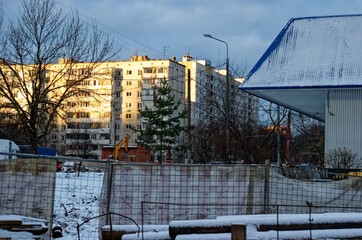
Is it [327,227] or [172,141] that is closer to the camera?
[327,227]

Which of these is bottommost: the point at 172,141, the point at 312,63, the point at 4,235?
the point at 4,235

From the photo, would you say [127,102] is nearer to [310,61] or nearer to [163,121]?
[163,121]

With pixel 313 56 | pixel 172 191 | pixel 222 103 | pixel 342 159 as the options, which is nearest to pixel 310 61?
pixel 313 56

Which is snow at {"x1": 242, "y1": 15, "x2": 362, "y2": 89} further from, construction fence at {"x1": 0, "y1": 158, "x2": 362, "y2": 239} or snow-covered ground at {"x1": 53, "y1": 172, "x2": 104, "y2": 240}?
snow-covered ground at {"x1": 53, "y1": 172, "x2": 104, "y2": 240}

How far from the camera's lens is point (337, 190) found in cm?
1250

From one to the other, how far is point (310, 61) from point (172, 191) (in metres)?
19.7

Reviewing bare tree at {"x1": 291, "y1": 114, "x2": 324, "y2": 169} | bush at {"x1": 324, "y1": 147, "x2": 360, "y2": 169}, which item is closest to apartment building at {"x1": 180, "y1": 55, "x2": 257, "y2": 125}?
bare tree at {"x1": 291, "y1": 114, "x2": 324, "y2": 169}

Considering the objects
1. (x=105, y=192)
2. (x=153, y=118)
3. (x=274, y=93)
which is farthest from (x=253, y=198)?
(x=153, y=118)

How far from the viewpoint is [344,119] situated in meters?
28.1

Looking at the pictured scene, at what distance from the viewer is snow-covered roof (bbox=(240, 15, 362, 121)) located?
28.3 metres

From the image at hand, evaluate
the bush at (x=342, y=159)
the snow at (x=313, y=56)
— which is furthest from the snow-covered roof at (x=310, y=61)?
the bush at (x=342, y=159)

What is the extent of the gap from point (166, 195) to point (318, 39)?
21.4 m

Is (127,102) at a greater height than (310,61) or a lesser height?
greater

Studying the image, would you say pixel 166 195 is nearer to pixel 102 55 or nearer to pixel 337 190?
pixel 337 190
